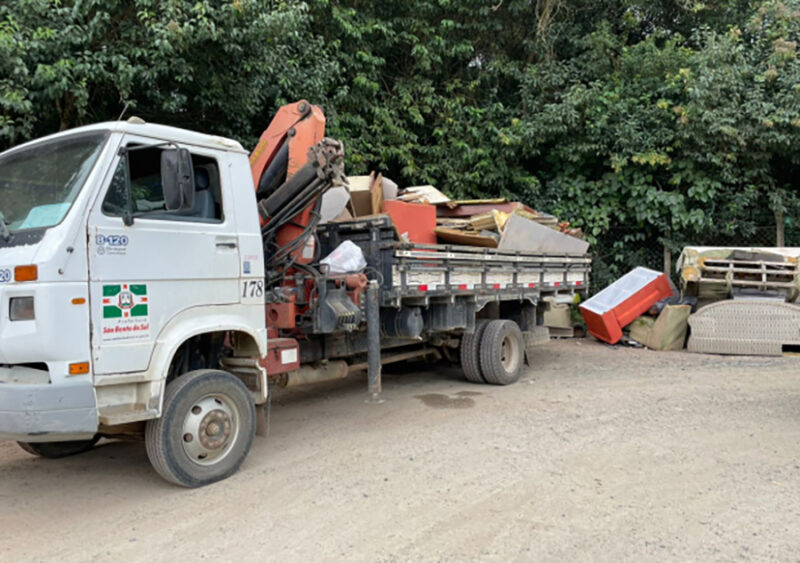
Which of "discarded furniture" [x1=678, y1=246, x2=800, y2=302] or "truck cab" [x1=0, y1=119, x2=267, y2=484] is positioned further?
"discarded furniture" [x1=678, y1=246, x2=800, y2=302]

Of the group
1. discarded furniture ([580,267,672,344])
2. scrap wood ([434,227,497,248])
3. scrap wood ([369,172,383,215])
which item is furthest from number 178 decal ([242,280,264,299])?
discarded furniture ([580,267,672,344])

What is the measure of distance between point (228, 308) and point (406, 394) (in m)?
3.44

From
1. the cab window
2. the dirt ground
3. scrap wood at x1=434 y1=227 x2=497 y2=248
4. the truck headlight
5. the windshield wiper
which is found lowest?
the dirt ground

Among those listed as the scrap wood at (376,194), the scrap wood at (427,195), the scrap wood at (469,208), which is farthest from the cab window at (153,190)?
the scrap wood at (469,208)

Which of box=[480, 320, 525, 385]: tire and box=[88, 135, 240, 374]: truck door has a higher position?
box=[88, 135, 240, 374]: truck door

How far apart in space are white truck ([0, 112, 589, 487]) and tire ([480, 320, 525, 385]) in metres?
2.58


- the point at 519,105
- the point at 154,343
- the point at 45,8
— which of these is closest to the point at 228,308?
the point at 154,343

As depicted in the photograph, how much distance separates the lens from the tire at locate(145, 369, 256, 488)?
4.20 m

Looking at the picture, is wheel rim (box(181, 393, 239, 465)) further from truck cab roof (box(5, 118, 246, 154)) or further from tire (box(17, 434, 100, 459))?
truck cab roof (box(5, 118, 246, 154))

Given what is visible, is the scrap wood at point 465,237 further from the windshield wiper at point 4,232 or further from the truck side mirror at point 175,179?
the windshield wiper at point 4,232

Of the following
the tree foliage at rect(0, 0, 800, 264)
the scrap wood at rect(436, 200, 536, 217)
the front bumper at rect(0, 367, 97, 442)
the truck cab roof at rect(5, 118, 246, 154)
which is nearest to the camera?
the front bumper at rect(0, 367, 97, 442)

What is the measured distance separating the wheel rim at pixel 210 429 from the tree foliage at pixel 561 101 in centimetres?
557

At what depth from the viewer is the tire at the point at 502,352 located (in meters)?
7.84

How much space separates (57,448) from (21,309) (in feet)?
6.01
